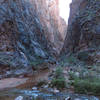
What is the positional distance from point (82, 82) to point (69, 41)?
1842 cm

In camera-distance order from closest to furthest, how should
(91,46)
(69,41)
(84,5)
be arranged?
(91,46) → (84,5) → (69,41)

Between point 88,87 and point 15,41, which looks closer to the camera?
point 88,87

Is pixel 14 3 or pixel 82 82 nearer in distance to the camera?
pixel 82 82

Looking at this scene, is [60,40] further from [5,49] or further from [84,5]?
[5,49]

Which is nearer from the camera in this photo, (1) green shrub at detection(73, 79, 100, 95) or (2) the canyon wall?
(1) green shrub at detection(73, 79, 100, 95)

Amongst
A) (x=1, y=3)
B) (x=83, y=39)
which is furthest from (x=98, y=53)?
(x=1, y=3)

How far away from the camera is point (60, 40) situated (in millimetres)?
52281

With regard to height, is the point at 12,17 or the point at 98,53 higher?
the point at 12,17

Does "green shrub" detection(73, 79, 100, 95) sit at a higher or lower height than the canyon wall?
lower

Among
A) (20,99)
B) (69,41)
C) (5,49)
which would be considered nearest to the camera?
(20,99)

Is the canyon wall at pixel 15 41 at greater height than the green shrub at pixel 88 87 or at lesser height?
greater

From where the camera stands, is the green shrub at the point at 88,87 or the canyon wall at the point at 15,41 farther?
the canyon wall at the point at 15,41

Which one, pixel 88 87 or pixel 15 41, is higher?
pixel 15 41

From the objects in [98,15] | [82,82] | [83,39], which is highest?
[98,15]
